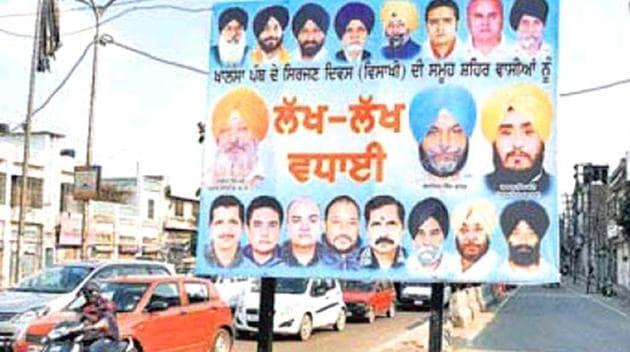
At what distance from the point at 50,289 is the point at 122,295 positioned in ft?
10.4

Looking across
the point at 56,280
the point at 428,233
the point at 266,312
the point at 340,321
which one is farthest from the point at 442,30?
the point at 340,321

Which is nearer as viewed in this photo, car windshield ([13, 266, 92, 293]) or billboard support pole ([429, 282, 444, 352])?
billboard support pole ([429, 282, 444, 352])

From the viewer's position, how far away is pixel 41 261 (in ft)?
161

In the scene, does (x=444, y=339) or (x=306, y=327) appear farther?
(x=306, y=327)

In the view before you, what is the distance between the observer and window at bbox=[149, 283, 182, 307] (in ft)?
50.7

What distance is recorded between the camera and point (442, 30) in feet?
28.6

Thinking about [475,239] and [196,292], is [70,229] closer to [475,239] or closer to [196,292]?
[196,292]

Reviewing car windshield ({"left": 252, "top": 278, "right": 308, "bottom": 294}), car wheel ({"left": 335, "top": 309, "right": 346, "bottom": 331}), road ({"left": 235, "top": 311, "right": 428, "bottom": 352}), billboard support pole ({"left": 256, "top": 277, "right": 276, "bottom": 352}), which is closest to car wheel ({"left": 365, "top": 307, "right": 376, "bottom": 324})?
road ({"left": 235, "top": 311, "right": 428, "bottom": 352})

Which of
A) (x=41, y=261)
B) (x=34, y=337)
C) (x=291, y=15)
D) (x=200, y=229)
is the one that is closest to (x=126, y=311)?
(x=34, y=337)

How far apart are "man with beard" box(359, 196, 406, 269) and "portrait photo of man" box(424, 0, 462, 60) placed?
1.34 m

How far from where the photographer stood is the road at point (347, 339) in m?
20.7

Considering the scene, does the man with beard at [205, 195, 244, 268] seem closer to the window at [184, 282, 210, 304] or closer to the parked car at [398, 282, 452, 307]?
the window at [184, 282, 210, 304]

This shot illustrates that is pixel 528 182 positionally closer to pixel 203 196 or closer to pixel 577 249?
Answer: pixel 203 196

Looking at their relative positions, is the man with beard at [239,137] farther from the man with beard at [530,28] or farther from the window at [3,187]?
the window at [3,187]
